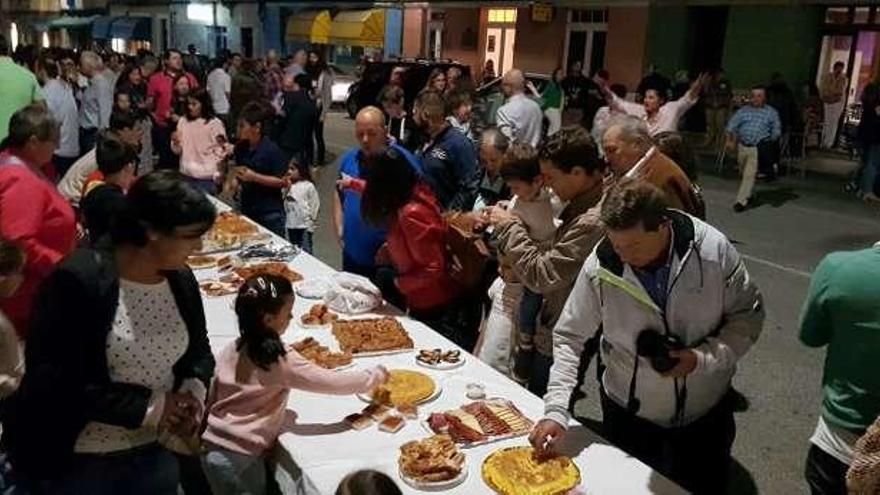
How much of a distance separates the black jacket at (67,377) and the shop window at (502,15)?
20.4 metres

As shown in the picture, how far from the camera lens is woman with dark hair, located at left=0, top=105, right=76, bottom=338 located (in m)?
3.23

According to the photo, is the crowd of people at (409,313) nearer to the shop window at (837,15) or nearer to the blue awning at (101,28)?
the shop window at (837,15)

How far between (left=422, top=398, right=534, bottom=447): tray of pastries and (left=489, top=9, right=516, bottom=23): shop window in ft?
64.3

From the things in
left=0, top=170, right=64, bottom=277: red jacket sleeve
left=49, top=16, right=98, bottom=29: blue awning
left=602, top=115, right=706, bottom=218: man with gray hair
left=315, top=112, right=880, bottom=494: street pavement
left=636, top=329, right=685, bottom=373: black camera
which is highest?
left=49, top=16, right=98, bottom=29: blue awning

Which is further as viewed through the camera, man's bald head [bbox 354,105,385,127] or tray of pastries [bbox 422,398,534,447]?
man's bald head [bbox 354,105,385,127]

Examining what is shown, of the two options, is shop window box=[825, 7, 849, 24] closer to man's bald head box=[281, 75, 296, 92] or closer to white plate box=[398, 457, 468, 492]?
man's bald head box=[281, 75, 296, 92]

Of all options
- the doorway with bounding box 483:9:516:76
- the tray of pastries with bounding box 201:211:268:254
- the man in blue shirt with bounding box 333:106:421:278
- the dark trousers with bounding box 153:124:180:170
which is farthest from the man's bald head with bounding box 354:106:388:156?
the doorway with bounding box 483:9:516:76

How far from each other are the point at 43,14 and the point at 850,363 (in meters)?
56.5

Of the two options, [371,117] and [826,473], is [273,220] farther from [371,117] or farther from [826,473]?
[826,473]

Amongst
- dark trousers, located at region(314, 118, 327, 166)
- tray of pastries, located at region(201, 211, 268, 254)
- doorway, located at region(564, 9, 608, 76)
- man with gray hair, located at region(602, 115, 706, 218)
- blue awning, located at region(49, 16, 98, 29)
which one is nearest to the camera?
man with gray hair, located at region(602, 115, 706, 218)

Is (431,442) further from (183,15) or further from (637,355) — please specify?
(183,15)

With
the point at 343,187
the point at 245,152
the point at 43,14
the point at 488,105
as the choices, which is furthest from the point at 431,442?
the point at 43,14

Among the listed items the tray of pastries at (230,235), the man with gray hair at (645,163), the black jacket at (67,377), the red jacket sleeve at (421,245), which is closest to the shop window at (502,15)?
the tray of pastries at (230,235)

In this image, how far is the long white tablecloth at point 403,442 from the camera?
252 cm
